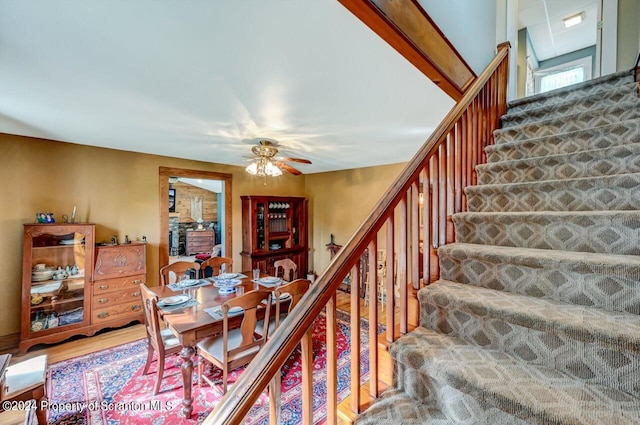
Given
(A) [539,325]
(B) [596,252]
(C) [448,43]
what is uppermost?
(C) [448,43]

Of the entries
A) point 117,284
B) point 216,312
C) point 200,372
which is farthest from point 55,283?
point 216,312

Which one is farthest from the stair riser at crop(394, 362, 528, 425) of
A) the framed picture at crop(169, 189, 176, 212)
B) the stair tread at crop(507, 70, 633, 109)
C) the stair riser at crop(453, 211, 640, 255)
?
the framed picture at crop(169, 189, 176, 212)

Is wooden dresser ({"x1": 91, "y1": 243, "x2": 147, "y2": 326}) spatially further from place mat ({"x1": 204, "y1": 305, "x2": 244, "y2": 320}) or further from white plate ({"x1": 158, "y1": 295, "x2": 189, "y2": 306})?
place mat ({"x1": 204, "y1": 305, "x2": 244, "y2": 320})

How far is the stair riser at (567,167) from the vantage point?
155cm

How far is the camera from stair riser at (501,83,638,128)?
2.07 m

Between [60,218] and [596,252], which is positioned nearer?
[596,252]

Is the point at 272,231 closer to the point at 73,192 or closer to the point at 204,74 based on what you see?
the point at 73,192

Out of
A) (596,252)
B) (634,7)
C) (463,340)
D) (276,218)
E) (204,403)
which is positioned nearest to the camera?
(463,340)

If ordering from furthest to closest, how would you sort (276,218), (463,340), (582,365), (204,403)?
(276,218)
(204,403)
(463,340)
(582,365)

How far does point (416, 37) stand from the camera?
1.47m

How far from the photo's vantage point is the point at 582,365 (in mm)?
905

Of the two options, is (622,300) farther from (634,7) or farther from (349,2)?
(634,7)

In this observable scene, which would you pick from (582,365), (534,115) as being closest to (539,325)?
(582,365)

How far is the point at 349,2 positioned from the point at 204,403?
9.15 feet
